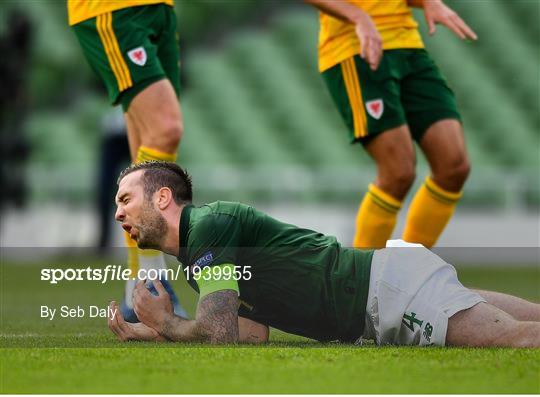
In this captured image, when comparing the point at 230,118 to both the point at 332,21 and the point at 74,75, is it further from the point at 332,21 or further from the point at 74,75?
the point at 332,21

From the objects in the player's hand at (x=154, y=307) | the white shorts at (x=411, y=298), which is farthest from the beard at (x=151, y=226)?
the white shorts at (x=411, y=298)

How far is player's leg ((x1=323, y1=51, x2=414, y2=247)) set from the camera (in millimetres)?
5484

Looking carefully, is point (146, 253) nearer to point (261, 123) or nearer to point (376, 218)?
point (376, 218)

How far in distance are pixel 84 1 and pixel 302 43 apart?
10.8m

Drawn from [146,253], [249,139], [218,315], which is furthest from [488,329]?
[249,139]

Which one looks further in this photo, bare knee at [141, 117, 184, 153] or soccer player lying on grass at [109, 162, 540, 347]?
bare knee at [141, 117, 184, 153]

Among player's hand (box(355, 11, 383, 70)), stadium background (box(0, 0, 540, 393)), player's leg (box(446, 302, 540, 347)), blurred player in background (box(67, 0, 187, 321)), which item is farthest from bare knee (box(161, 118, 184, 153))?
player's leg (box(446, 302, 540, 347))

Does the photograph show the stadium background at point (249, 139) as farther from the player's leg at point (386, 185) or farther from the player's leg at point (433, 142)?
the player's leg at point (433, 142)

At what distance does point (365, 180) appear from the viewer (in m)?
13.0

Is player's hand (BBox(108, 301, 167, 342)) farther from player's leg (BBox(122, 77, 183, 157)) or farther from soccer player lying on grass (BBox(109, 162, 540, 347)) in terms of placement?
player's leg (BBox(122, 77, 183, 157))

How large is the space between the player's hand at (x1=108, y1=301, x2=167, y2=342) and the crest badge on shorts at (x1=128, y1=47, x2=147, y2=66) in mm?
1263

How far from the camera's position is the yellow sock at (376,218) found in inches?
219

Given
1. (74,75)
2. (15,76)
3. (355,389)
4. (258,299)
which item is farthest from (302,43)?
(355,389)

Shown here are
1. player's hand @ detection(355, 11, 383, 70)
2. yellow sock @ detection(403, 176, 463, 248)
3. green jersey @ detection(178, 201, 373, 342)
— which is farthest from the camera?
yellow sock @ detection(403, 176, 463, 248)
